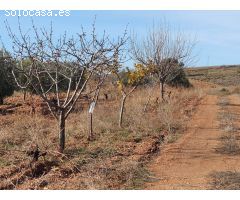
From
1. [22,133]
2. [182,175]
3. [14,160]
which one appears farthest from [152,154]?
[22,133]

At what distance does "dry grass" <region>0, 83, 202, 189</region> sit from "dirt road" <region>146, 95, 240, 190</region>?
0.30 meters

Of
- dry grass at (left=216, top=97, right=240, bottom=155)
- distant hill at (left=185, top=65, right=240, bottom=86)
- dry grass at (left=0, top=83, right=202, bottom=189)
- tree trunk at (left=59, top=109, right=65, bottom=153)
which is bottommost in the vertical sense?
distant hill at (left=185, top=65, right=240, bottom=86)

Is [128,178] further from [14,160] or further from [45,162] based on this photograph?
A: [14,160]

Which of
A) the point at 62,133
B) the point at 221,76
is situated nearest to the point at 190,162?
the point at 62,133

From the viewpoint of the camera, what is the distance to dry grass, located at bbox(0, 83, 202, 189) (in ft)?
22.9

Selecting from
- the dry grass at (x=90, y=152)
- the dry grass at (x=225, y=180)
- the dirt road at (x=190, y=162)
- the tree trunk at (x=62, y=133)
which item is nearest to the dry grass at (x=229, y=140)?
the dirt road at (x=190, y=162)

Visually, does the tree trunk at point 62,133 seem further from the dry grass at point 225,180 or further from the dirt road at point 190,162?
the dry grass at point 225,180

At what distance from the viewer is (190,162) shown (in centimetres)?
881

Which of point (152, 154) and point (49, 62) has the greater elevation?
point (49, 62)

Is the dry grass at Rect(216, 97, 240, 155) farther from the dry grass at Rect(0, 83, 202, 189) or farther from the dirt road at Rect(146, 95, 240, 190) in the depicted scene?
the dry grass at Rect(0, 83, 202, 189)

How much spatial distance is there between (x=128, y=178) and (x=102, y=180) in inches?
19.0

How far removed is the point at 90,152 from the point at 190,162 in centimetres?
197

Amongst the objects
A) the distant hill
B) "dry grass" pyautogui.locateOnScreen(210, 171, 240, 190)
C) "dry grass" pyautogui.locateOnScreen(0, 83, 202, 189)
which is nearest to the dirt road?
"dry grass" pyautogui.locateOnScreen(210, 171, 240, 190)

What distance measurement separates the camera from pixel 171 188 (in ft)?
21.6
